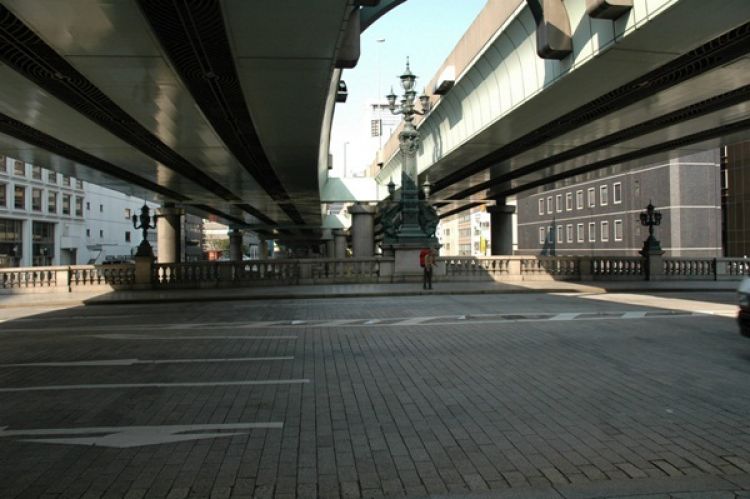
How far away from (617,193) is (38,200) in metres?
62.7

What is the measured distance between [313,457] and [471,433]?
1464 millimetres

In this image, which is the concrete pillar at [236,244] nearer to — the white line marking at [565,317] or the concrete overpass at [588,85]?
the concrete overpass at [588,85]

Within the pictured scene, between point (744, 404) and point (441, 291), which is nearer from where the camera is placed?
point (744, 404)

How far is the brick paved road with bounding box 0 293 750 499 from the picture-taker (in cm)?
435

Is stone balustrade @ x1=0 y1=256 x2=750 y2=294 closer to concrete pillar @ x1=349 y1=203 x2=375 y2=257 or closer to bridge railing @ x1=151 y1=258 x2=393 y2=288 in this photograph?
bridge railing @ x1=151 y1=258 x2=393 y2=288

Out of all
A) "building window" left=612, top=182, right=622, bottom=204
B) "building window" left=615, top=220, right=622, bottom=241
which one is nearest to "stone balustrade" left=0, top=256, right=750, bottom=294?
"building window" left=615, top=220, right=622, bottom=241

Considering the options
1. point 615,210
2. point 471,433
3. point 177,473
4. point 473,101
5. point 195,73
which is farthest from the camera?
point 615,210

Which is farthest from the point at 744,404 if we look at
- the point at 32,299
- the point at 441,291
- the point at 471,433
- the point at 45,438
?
the point at 32,299

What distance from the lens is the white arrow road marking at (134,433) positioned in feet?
17.2

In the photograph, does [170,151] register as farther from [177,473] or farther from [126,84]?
[177,473]

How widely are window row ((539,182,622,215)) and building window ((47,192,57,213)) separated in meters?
61.5

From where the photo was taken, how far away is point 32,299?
2211 centimetres

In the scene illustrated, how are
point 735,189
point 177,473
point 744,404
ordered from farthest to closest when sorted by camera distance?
point 735,189
point 744,404
point 177,473

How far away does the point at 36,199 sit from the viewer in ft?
208
